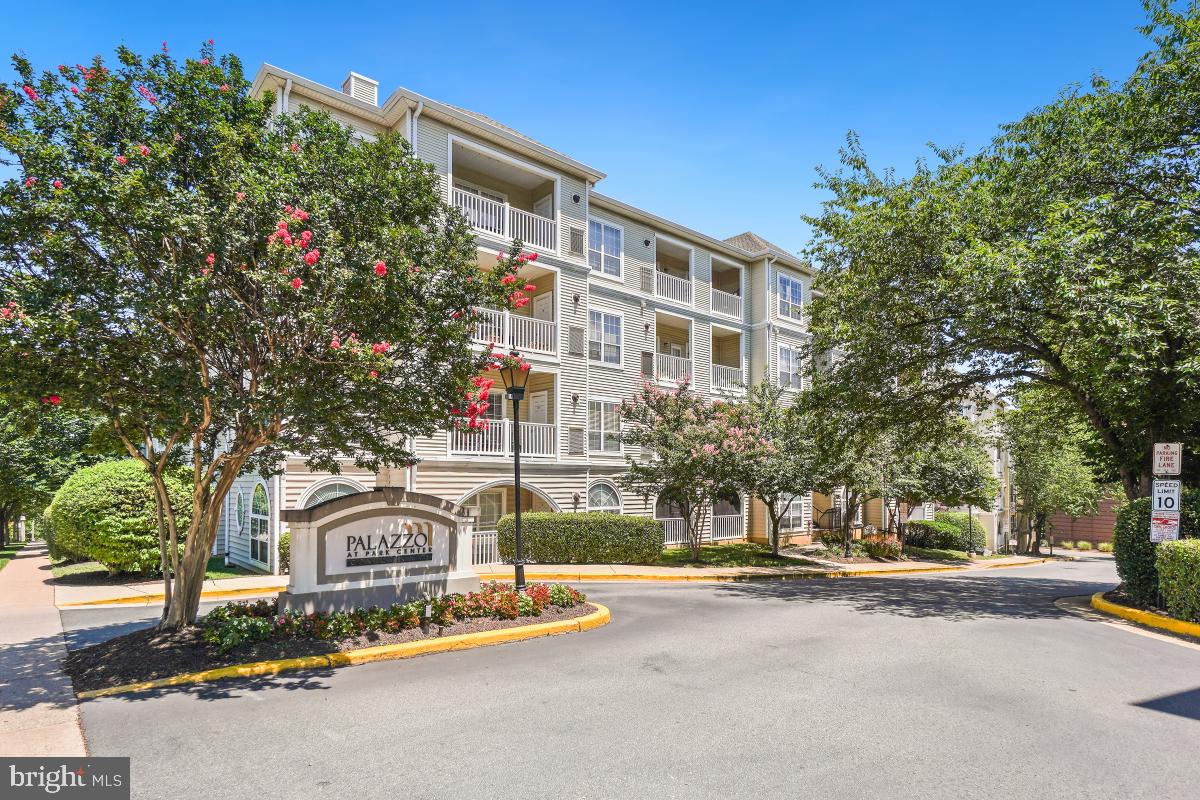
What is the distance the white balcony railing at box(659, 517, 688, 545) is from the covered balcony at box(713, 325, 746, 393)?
5766mm

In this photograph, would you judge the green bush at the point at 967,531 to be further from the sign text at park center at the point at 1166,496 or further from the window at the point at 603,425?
the sign text at park center at the point at 1166,496

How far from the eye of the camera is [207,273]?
699 cm

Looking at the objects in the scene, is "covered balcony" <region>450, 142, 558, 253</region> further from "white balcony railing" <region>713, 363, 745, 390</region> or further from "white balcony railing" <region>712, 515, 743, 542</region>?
"white balcony railing" <region>712, 515, 743, 542</region>

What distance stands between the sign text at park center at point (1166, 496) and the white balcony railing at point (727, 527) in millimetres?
16170

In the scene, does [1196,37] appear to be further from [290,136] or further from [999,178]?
[290,136]

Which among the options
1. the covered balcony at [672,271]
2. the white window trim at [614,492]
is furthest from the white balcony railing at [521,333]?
the covered balcony at [672,271]

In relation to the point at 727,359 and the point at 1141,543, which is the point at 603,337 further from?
the point at 1141,543

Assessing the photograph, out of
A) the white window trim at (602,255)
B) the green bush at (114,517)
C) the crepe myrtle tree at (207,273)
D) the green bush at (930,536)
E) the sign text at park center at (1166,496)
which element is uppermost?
the white window trim at (602,255)

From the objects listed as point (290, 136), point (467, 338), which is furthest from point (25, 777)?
point (290, 136)

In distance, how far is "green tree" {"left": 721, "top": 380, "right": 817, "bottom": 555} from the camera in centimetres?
1928

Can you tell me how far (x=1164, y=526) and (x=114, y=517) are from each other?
64.2ft

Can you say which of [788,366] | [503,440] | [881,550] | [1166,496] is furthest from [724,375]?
[1166,496]

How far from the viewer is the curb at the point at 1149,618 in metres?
10.2

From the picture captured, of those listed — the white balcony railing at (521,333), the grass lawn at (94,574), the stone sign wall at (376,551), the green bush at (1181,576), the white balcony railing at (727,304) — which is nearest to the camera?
the stone sign wall at (376,551)
